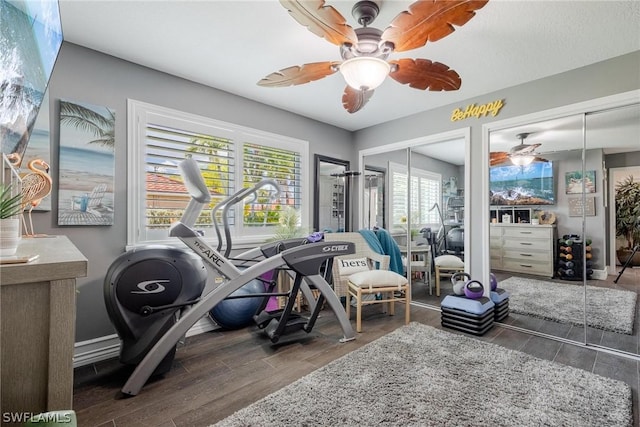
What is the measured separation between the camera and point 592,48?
2.39m

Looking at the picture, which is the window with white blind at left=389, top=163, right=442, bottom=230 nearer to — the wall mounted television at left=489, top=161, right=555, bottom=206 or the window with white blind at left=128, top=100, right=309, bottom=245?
the wall mounted television at left=489, top=161, right=555, bottom=206

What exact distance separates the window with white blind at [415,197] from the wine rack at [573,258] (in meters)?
1.29

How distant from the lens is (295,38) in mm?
2295

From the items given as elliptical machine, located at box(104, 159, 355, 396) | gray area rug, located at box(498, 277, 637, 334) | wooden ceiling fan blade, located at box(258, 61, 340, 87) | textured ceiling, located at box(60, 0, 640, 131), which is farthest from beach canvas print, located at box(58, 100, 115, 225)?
gray area rug, located at box(498, 277, 637, 334)

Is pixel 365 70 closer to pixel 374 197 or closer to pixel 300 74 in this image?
pixel 300 74

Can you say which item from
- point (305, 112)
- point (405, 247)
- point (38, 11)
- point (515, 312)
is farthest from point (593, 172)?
point (38, 11)

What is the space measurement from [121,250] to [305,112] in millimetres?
2686

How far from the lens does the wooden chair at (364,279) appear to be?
301 cm

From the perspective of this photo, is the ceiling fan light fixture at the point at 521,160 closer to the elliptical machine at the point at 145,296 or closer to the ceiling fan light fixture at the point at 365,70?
the ceiling fan light fixture at the point at 365,70

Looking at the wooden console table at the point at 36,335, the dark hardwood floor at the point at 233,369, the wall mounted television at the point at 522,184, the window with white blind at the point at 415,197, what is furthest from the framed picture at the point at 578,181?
the wooden console table at the point at 36,335

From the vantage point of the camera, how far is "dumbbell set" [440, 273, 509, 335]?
2.84 m

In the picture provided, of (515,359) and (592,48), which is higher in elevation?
(592,48)

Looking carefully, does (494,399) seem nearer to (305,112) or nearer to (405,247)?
(405,247)

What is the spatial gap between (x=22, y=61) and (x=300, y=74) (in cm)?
147
